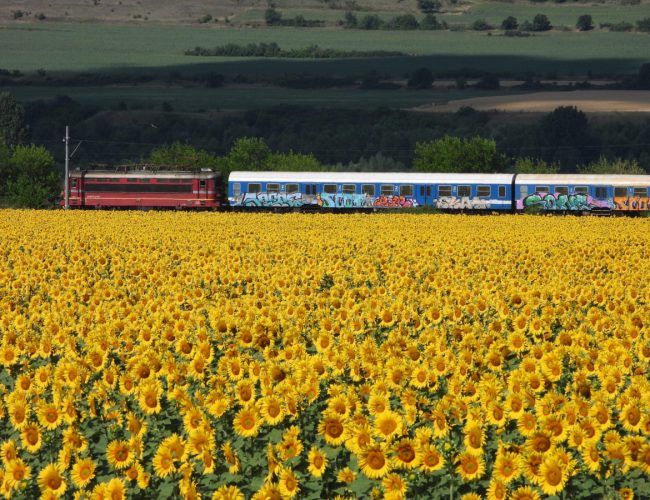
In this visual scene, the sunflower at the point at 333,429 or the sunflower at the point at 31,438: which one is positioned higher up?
the sunflower at the point at 333,429

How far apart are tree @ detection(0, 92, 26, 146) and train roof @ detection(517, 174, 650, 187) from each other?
448ft

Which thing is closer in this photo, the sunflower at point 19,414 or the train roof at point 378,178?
the sunflower at point 19,414

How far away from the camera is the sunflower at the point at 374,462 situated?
9805mm

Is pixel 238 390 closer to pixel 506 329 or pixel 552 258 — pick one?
pixel 506 329

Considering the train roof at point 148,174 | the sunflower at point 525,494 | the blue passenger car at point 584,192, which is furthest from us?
the train roof at point 148,174

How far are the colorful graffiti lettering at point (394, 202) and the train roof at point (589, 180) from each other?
266 inches

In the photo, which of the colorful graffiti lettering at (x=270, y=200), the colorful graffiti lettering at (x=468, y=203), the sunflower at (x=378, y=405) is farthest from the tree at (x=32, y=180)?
the sunflower at (x=378, y=405)

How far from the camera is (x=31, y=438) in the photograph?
36.5 ft

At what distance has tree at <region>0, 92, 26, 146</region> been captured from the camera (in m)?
191

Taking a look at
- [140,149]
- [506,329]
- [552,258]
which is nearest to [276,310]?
[506,329]

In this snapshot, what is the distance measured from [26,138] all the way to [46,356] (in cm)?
18732

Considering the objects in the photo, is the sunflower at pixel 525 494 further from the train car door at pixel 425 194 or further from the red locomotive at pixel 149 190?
the red locomotive at pixel 149 190

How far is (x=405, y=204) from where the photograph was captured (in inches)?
2805

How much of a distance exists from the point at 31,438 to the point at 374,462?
3490 millimetres
